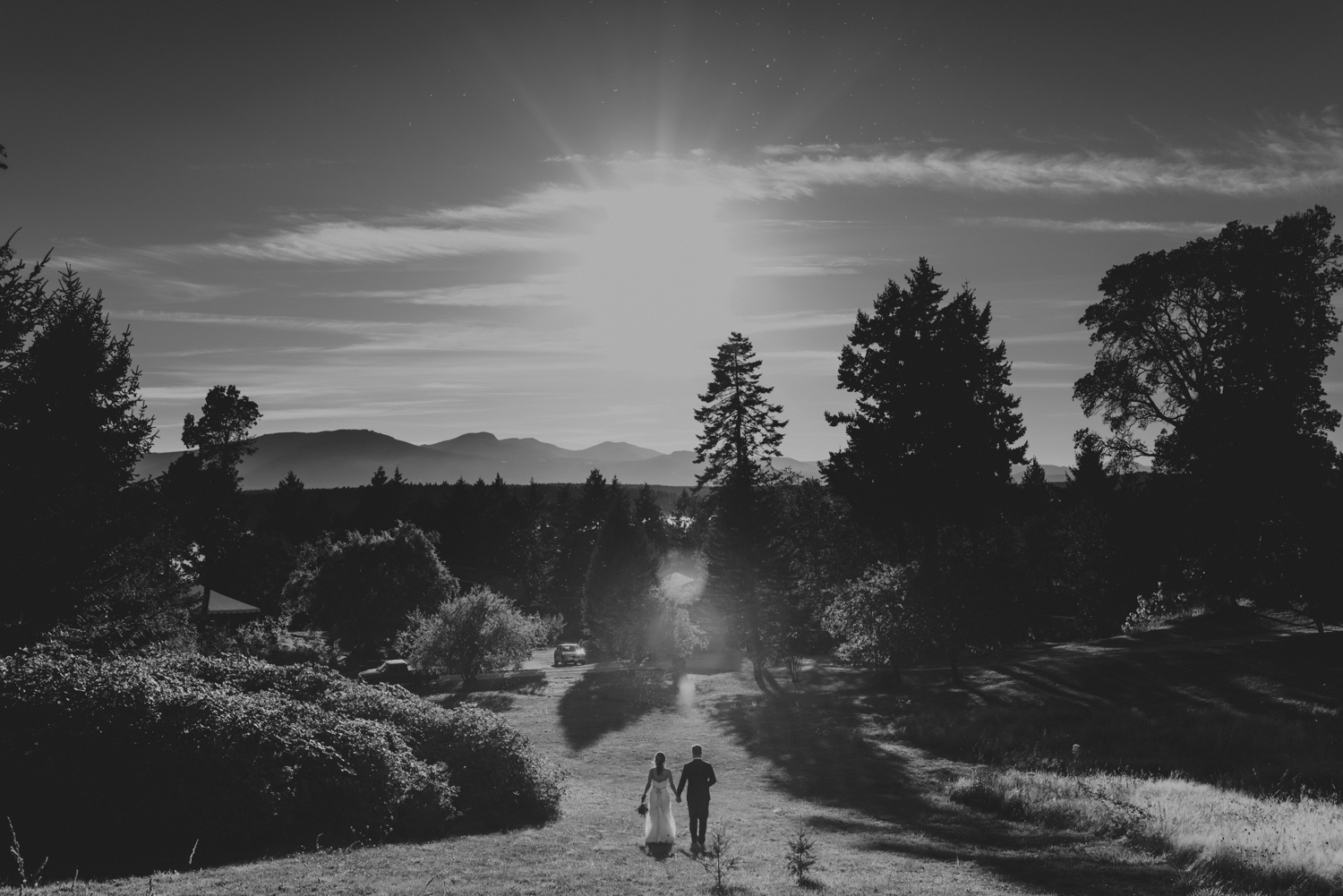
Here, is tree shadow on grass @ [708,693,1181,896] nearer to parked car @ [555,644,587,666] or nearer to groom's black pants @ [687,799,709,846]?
groom's black pants @ [687,799,709,846]

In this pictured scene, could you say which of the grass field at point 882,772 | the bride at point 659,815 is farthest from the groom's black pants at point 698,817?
the grass field at point 882,772

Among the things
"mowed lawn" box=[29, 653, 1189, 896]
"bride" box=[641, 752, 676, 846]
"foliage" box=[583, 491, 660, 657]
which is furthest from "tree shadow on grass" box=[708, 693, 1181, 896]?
"foliage" box=[583, 491, 660, 657]

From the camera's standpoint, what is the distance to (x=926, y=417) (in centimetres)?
3919

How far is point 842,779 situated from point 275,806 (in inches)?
549

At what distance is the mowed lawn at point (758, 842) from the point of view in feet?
35.3

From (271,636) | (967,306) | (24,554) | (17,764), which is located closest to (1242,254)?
(967,306)

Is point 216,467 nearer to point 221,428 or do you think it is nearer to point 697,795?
point 221,428

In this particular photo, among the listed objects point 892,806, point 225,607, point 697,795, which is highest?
point 697,795

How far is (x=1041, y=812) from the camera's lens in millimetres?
15430

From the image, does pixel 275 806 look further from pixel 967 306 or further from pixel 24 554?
pixel 967 306

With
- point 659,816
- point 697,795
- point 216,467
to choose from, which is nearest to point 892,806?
point 697,795

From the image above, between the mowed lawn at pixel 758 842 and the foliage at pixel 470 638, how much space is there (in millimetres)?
10488

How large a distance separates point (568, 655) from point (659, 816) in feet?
150

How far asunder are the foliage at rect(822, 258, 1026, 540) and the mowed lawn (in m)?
12.8
